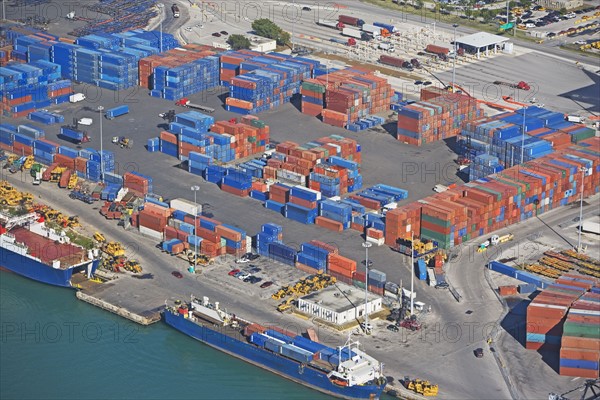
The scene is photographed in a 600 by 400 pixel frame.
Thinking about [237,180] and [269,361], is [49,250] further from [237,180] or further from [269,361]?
[269,361]

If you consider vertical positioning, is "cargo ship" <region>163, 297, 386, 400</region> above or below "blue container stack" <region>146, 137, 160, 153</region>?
below

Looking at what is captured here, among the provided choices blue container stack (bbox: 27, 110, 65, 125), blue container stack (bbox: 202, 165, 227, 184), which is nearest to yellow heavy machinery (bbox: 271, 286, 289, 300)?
blue container stack (bbox: 202, 165, 227, 184)

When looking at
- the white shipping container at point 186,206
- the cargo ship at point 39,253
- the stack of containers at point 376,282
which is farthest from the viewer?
the white shipping container at point 186,206

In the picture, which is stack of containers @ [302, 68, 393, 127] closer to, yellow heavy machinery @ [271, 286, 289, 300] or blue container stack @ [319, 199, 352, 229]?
blue container stack @ [319, 199, 352, 229]

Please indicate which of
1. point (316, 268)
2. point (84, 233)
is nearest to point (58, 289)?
point (84, 233)

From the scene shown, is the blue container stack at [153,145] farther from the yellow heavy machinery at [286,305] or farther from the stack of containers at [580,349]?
the stack of containers at [580,349]

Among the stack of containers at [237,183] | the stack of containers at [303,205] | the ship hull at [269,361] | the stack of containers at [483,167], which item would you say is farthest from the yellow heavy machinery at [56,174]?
the stack of containers at [483,167]
